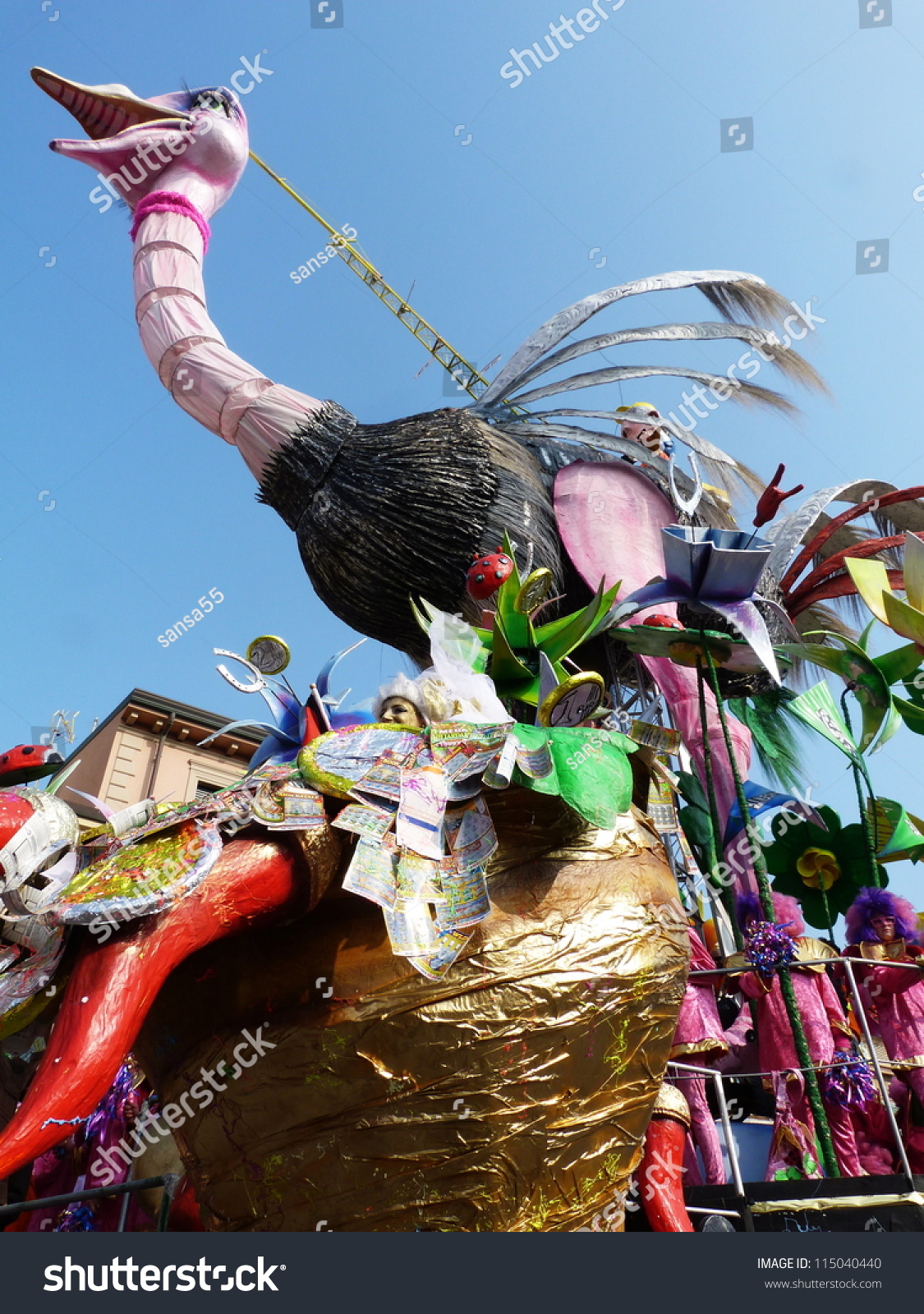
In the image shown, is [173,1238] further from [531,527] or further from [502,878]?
[531,527]

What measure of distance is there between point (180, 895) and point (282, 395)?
3.25m

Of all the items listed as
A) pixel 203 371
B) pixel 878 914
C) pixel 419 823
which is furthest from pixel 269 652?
pixel 878 914

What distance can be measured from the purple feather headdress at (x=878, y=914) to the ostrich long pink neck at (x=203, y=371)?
3502mm

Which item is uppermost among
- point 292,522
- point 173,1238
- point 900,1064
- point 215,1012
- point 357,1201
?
point 292,522

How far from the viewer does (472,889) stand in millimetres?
2609

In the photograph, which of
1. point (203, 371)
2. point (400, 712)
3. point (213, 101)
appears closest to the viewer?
point (400, 712)

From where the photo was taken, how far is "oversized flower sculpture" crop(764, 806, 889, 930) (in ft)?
18.9


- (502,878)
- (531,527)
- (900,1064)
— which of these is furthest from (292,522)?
(900,1064)

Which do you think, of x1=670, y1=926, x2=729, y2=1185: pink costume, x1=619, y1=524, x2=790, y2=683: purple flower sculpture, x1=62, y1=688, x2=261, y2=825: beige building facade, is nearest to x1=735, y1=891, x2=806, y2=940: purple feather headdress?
x1=670, y1=926, x2=729, y2=1185: pink costume

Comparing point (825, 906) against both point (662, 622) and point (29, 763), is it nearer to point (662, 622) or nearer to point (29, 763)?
point (662, 622)

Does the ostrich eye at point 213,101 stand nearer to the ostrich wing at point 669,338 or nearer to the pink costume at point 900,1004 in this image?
the ostrich wing at point 669,338

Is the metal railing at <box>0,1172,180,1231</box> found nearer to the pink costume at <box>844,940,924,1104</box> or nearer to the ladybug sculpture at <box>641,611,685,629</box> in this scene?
the ladybug sculpture at <box>641,611,685,629</box>

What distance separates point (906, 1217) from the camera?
3393 millimetres

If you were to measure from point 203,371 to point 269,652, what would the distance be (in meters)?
1.84
